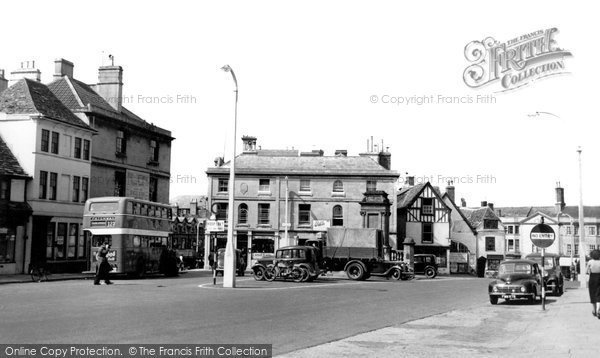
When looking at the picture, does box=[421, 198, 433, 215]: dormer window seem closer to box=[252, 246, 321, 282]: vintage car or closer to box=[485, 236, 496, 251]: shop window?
box=[485, 236, 496, 251]: shop window

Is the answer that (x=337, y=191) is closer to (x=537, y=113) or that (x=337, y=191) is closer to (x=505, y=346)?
(x=537, y=113)

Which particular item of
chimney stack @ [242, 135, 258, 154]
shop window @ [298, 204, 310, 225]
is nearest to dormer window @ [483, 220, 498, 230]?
shop window @ [298, 204, 310, 225]

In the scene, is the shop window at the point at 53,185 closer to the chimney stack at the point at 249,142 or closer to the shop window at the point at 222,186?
the shop window at the point at 222,186

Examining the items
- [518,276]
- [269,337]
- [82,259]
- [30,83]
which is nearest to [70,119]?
[30,83]

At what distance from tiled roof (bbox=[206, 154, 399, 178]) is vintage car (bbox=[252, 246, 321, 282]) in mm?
24599

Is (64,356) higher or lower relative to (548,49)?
lower

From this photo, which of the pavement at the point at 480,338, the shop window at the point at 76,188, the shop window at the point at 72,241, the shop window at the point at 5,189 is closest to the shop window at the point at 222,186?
the shop window at the point at 76,188

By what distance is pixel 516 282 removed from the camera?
21547 mm

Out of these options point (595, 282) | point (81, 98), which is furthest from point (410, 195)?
point (595, 282)

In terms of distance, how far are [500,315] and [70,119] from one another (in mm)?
30753

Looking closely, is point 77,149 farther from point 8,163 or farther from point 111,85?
point 111,85

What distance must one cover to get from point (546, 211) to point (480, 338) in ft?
310

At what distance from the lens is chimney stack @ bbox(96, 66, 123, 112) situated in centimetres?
4847

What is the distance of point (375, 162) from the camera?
59.7 m
